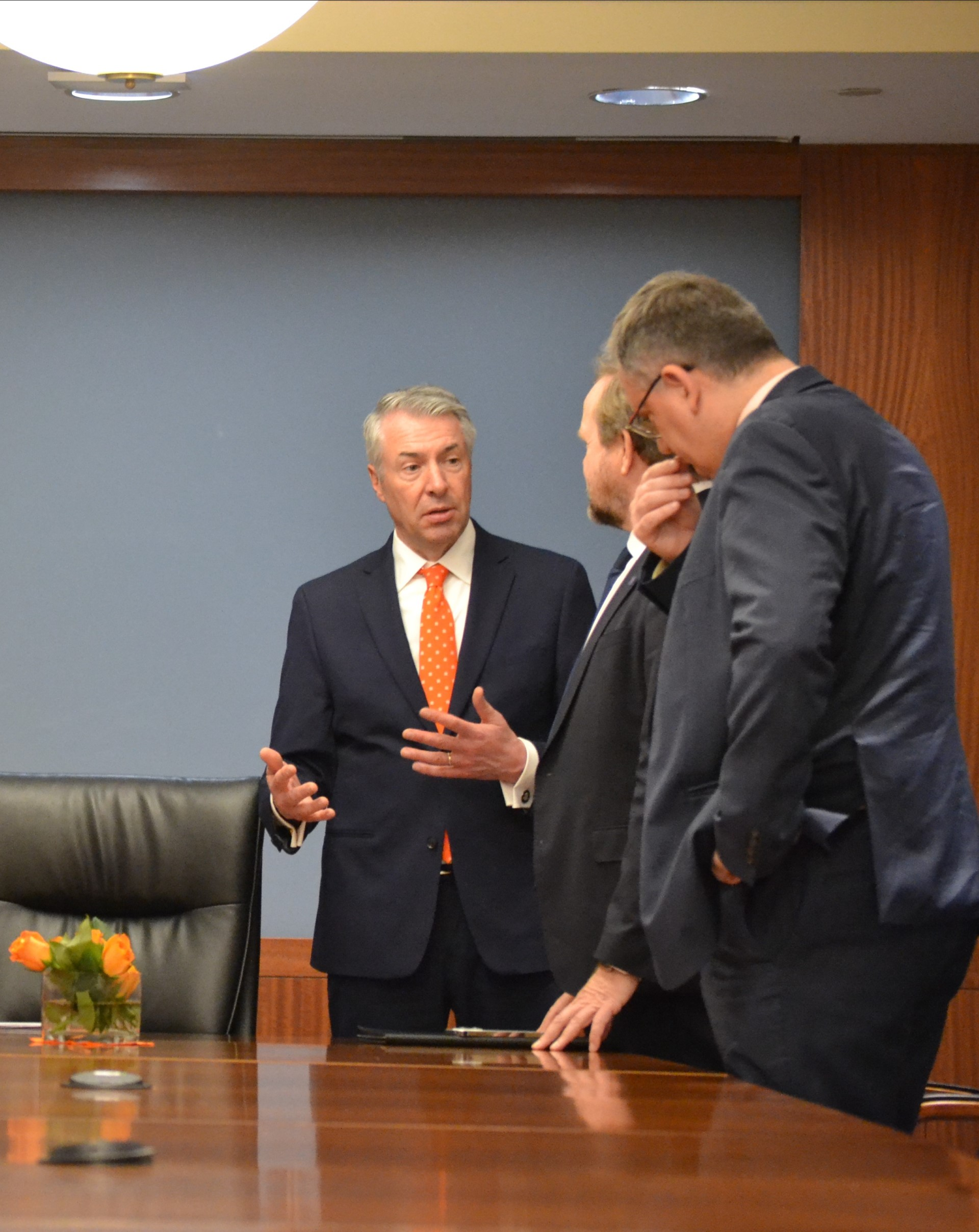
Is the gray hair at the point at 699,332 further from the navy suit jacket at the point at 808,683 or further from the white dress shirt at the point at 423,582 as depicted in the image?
the white dress shirt at the point at 423,582

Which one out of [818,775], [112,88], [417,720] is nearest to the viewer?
[818,775]

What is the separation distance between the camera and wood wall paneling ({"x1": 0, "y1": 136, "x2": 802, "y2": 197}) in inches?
165

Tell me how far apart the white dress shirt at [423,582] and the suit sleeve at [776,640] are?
A: 127 centimetres

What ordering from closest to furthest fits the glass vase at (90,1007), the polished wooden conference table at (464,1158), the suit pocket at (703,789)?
Answer: the polished wooden conference table at (464,1158)
the suit pocket at (703,789)
the glass vase at (90,1007)

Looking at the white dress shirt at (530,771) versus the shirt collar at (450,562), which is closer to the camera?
the white dress shirt at (530,771)

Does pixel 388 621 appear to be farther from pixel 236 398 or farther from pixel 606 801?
pixel 236 398

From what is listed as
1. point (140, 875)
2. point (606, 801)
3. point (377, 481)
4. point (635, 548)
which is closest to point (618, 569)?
point (635, 548)

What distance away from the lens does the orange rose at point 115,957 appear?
2086 millimetres

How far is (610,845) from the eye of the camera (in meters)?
2.44

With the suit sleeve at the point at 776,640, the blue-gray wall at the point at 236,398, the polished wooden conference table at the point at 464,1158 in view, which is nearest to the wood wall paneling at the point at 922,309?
the blue-gray wall at the point at 236,398

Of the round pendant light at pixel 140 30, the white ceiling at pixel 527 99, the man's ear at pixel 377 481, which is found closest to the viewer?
the round pendant light at pixel 140 30

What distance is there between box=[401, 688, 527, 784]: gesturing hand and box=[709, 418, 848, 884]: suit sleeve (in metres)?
0.82

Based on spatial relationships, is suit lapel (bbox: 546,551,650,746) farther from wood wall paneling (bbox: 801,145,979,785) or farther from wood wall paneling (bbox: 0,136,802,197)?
wood wall paneling (bbox: 0,136,802,197)

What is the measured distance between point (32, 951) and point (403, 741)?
111cm
